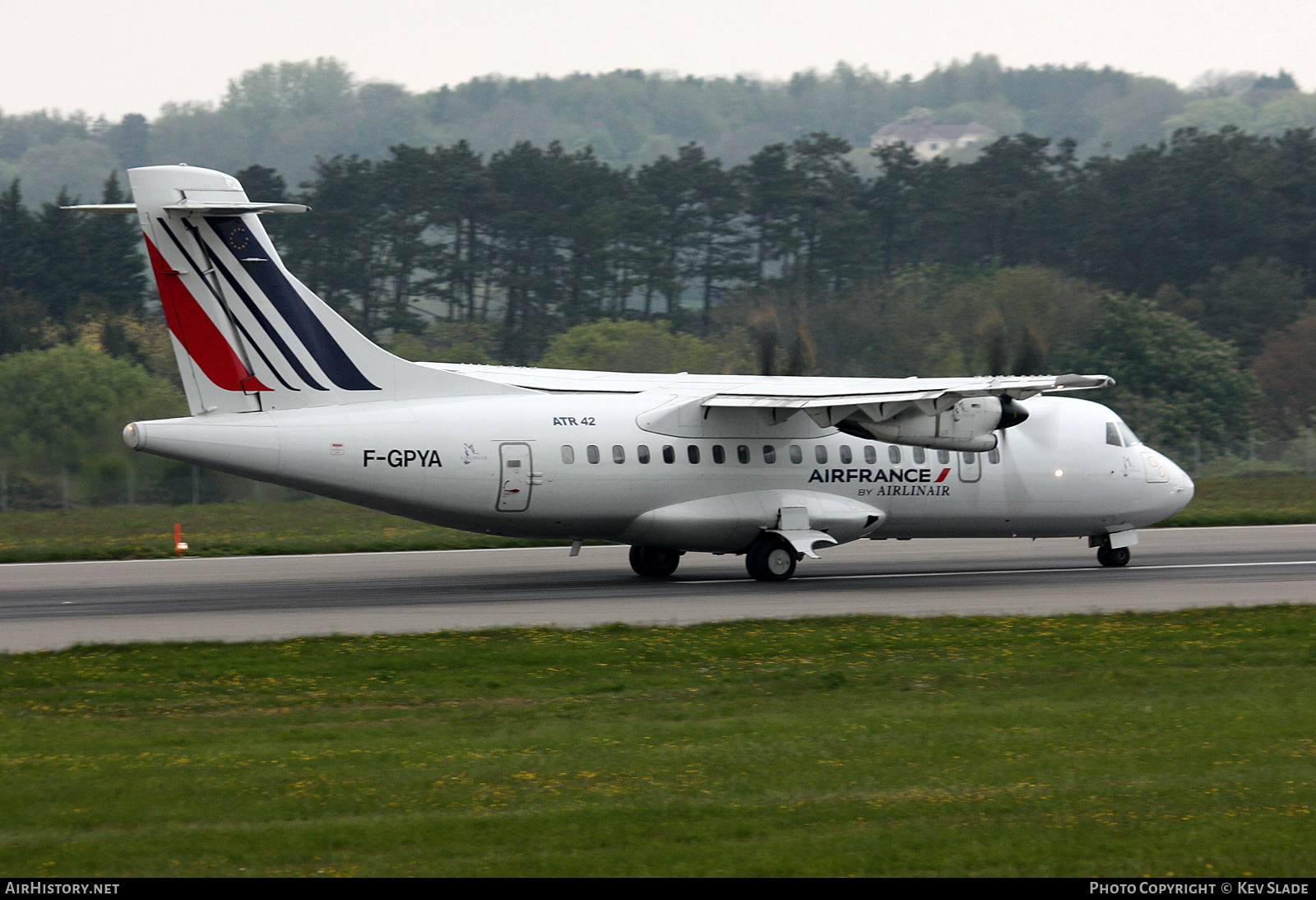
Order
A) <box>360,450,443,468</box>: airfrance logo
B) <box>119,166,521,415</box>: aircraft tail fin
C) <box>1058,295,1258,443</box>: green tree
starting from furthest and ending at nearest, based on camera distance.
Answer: <box>1058,295,1258,443</box>: green tree
<box>360,450,443,468</box>: airfrance logo
<box>119,166,521,415</box>: aircraft tail fin

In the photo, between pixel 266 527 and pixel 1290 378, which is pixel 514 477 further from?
pixel 1290 378

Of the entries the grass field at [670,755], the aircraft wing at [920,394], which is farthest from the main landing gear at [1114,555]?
the grass field at [670,755]

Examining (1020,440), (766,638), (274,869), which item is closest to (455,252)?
(1020,440)

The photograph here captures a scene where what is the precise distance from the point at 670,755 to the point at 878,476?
15.5 metres

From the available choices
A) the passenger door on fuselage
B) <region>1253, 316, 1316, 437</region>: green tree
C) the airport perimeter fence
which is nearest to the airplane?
the passenger door on fuselage

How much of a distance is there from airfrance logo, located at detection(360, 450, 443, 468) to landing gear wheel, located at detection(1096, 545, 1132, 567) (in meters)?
13.8

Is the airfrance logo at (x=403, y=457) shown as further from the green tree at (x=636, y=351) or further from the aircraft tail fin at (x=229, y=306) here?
the green tree at (x=636, y=351)

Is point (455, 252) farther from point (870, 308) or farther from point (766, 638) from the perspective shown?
point (766, 638)

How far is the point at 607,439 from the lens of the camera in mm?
24547

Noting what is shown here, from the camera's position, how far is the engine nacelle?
25.2 metres

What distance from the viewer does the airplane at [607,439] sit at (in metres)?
22.5

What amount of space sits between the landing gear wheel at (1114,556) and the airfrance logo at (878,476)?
4192 mm

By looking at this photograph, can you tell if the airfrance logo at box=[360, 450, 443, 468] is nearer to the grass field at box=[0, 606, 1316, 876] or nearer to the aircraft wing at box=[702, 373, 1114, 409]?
the grass field at box=[0, 606, 1316, 876]

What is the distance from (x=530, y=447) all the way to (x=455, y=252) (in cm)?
6158
